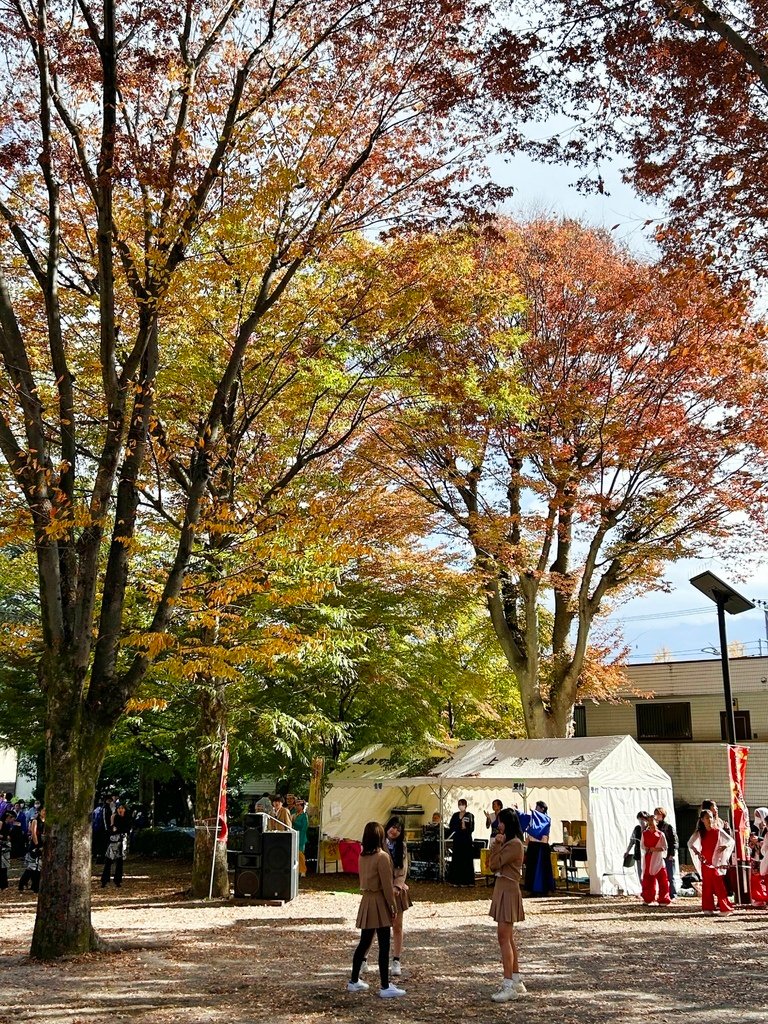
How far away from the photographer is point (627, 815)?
696 inches

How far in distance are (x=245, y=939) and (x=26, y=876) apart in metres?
7.87

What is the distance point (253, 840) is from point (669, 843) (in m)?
7.18

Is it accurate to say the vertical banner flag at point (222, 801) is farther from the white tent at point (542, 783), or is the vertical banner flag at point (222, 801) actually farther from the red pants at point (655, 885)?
the red pants at point (655, 885)

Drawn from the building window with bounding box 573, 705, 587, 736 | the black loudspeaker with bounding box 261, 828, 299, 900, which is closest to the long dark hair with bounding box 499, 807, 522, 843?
the black loudspeaker with bounding box 261, 828, 299, 900

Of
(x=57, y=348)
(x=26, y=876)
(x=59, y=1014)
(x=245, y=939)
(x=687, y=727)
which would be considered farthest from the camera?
(x=687, y=727)

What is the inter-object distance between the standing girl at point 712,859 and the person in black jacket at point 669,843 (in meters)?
1.31

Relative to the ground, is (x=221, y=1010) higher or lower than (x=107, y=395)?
lower

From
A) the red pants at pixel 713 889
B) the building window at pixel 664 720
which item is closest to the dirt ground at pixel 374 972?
the red pants at pixel 713 889

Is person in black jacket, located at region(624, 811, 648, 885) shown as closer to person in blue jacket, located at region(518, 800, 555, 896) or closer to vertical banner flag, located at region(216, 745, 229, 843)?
person in blue jacket, located at region(518, 800, 555, 896)

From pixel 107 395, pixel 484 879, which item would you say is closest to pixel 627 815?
pixel 484 879

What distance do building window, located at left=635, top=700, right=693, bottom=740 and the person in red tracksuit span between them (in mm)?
14980

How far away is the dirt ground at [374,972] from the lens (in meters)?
7.43

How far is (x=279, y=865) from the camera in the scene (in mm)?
15109

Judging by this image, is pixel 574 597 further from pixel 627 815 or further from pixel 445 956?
pixel 445 956
